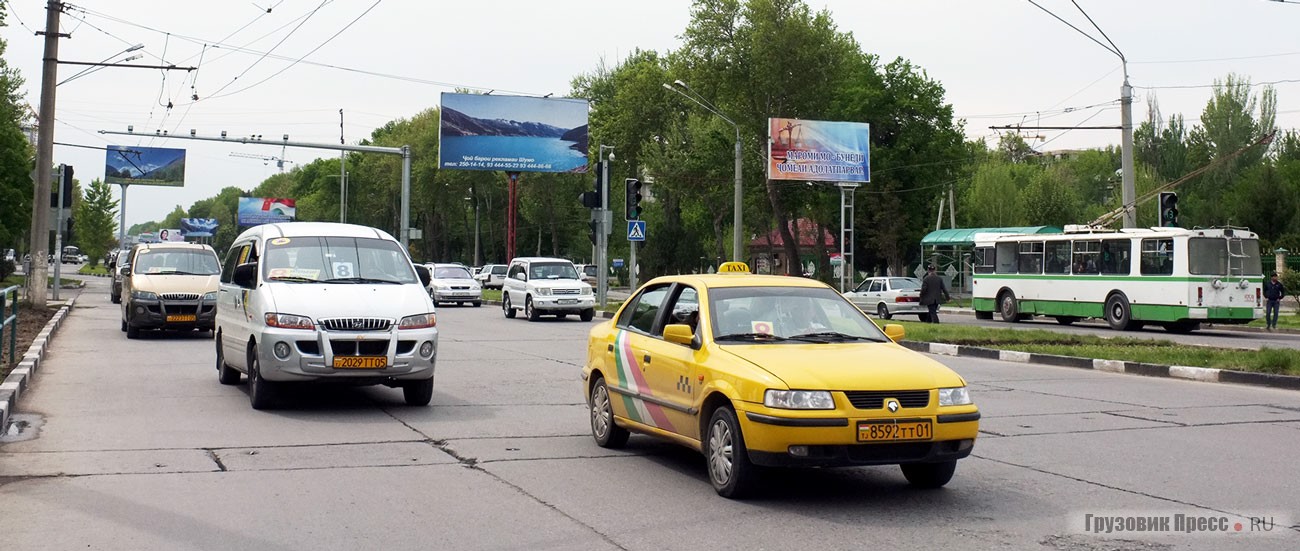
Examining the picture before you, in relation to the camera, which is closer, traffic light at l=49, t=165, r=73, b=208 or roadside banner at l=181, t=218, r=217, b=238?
traffic light at l=49, t=165, r=73, b=208

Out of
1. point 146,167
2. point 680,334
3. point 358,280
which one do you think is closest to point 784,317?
point 680,334

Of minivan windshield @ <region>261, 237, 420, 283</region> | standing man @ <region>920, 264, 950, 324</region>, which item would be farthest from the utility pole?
standing man @ <region>920, 264, 950, 324</region>

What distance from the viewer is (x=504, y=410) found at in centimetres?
1230

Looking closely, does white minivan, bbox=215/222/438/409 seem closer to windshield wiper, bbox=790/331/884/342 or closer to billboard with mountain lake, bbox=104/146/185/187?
windshield wiper, bbox=790/331/884/342

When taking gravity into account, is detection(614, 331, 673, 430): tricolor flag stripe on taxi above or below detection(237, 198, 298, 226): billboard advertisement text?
below

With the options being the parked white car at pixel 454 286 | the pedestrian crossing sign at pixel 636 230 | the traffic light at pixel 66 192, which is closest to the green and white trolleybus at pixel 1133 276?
the pedestrian crossing sign at pixel 636 230

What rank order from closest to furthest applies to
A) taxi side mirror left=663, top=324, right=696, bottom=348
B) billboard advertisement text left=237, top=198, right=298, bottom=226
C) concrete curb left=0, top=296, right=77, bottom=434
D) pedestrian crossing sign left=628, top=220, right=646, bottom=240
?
taxi side mirror left=663, top=324, right=696, bottom=348 → concrete curb left=0, top=296, right=77, bottom=434 → pedestrian crossing sign left=628, top=220, right=646, bottom=240 → billboard advertisement text left=237, top=198, right=298, bottom=226

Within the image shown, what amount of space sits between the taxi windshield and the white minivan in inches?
176

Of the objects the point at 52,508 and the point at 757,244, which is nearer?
the point at 52,508

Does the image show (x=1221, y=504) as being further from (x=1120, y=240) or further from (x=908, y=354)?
(x=1120, y=240)

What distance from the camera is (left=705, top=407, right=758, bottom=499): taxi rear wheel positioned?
290 inches

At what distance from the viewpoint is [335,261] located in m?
12.9

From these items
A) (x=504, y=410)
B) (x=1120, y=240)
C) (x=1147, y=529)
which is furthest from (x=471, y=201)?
(x=1147, y=529)

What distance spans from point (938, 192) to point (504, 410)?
55443 millimetres
